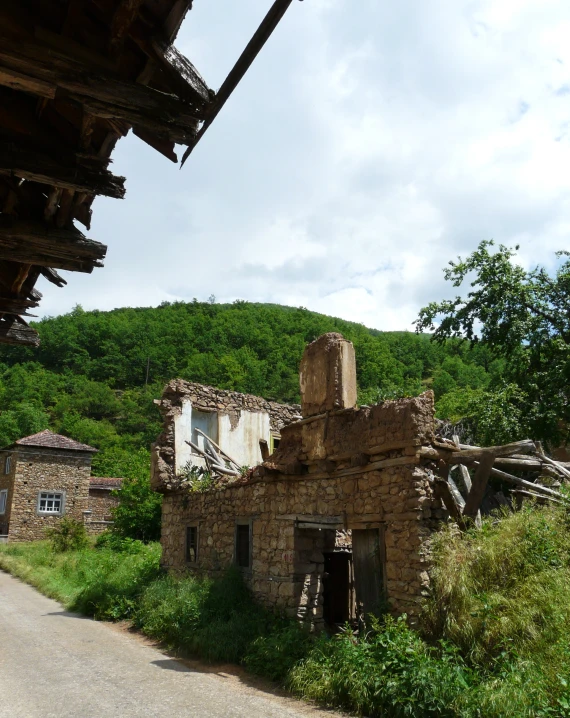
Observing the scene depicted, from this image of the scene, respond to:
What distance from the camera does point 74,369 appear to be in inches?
2633

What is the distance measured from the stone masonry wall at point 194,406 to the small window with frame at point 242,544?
3.55 meters

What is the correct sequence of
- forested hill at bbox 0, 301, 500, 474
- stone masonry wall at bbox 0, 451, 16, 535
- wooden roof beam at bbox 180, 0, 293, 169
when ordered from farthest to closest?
forested hill at bbox 0, 301, 500, 474 → stone masonry wall at bbox 0, 451, 16, 535 → wooden roof beam at bbox 180, 0, 293, 169

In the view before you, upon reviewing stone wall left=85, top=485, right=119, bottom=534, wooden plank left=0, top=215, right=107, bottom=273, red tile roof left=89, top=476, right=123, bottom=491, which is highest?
wooden plank left=0, top=215, right=107, bottom=273

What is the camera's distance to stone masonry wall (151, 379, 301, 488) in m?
15.5

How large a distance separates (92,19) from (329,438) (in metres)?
7.60

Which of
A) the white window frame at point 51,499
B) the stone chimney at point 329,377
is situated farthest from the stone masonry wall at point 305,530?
the white window frame at point 51,499

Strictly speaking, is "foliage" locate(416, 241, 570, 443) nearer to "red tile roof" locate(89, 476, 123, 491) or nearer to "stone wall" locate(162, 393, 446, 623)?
"stone wall" locate(162, 393, 446, 623)

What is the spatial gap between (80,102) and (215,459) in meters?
13.6

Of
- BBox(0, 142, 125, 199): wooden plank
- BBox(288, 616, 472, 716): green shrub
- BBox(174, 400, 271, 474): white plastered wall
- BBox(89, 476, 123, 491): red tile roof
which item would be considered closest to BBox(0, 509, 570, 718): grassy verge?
BBox(288, 616, 472, 716): green shrub

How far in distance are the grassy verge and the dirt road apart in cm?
52

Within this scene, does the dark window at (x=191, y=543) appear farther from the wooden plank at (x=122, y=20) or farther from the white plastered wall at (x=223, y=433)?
the wooden plank at (x=122, y=20)

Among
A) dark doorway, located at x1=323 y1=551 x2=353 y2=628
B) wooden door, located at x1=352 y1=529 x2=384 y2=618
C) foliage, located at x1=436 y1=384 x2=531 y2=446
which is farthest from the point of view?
foliage, located at x1=436 y1=384 x2=531 y2=446

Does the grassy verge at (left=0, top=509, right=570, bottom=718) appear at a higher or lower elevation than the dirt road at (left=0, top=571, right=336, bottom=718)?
higher

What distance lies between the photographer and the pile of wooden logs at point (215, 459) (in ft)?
50.3
